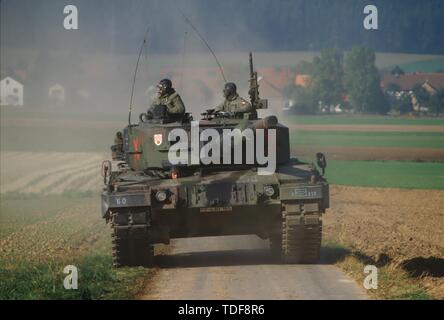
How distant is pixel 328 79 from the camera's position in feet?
331

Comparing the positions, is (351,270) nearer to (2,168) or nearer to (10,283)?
(10,283)

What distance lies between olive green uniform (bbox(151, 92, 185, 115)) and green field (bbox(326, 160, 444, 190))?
894 inches

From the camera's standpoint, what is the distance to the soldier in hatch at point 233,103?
22.2 m

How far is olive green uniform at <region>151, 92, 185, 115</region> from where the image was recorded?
22062mm

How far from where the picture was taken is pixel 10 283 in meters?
17.3

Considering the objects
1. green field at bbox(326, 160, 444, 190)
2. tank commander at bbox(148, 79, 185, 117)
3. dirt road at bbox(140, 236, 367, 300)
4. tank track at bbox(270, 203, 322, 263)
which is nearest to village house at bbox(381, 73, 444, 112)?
green field at bbox(326, 160, 444, 190)

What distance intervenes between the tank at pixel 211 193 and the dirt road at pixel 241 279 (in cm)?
60

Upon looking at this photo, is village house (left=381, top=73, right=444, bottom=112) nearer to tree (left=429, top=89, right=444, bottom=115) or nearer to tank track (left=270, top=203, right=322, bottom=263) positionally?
tree (left=429, top=89, right=444, bottom=115)

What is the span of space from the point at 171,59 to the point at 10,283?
140 feet

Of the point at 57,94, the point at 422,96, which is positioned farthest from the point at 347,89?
the point at 57,94

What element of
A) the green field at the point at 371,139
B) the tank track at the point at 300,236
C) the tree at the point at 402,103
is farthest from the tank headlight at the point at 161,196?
the tree at the point at 402,103

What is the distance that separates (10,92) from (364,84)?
3299cm

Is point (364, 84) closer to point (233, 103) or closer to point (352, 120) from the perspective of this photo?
point (352, 120)
